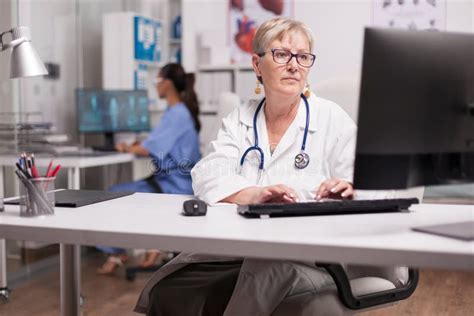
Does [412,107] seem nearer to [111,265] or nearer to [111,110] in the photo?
[111,265]

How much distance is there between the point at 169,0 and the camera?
507 centimetres

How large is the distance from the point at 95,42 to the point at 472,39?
3877 mm

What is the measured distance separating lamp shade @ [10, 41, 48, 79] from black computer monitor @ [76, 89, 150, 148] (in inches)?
103

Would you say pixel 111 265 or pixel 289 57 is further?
pixel 111 265

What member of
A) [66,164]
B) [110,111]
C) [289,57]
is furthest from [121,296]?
[289,57]

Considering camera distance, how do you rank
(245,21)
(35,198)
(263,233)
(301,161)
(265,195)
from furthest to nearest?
(245,21) → (301,161) → (265,195) → (35,198) → (263,233)

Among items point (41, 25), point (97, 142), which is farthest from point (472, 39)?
point (97, 142)

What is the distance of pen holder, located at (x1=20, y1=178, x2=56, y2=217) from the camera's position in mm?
1393

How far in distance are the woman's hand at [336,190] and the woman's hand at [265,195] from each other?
83 millimetres

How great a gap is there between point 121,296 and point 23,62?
6.59 feet

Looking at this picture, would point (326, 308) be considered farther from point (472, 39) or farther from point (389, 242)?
point (472, 39)

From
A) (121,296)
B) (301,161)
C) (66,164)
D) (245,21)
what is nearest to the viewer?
(301,161)

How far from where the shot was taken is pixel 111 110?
167 inches

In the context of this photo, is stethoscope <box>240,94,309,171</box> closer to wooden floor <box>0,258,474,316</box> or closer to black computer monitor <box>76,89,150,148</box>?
wooden floor <box>0,258,474,316</box>
